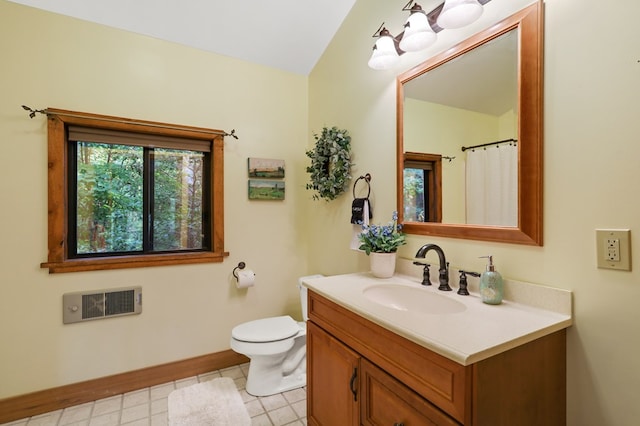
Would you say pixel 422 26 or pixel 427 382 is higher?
pixel 422 26

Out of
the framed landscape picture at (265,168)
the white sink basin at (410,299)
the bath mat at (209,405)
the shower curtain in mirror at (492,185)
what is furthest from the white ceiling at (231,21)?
the bath mat at (209,405)

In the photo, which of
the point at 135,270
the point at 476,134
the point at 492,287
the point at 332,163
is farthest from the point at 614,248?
the point at 135,270

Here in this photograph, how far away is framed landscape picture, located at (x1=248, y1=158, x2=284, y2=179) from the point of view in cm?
251

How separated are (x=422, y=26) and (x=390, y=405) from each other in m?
1.60

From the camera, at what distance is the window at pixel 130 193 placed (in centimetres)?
195

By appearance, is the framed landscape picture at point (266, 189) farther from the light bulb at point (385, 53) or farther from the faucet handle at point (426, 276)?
the faucet handle at point (426, 276)

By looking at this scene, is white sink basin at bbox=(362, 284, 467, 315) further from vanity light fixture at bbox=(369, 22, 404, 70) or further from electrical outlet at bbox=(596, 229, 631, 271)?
vanity light fixture at bbox=(369, 22, 404, 70)

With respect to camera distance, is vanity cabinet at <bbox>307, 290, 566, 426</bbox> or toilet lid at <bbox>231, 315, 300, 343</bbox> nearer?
vanity cabinet at <bbox>307, 290, 566, 426</bbox>

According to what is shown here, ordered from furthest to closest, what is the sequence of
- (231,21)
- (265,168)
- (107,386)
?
(265,168) < (231,21) < (107,386)

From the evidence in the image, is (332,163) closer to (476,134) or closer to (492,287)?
(476,134)

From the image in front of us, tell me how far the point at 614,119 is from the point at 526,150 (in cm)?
25

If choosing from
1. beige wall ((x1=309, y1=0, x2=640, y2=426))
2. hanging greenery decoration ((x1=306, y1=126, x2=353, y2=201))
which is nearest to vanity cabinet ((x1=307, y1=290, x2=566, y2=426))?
beige wall ((x1=309, y1=0, x2=640, y2=426))

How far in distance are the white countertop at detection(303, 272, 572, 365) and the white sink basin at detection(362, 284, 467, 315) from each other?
→ 4 centimetres

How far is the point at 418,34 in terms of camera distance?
1.43 m
